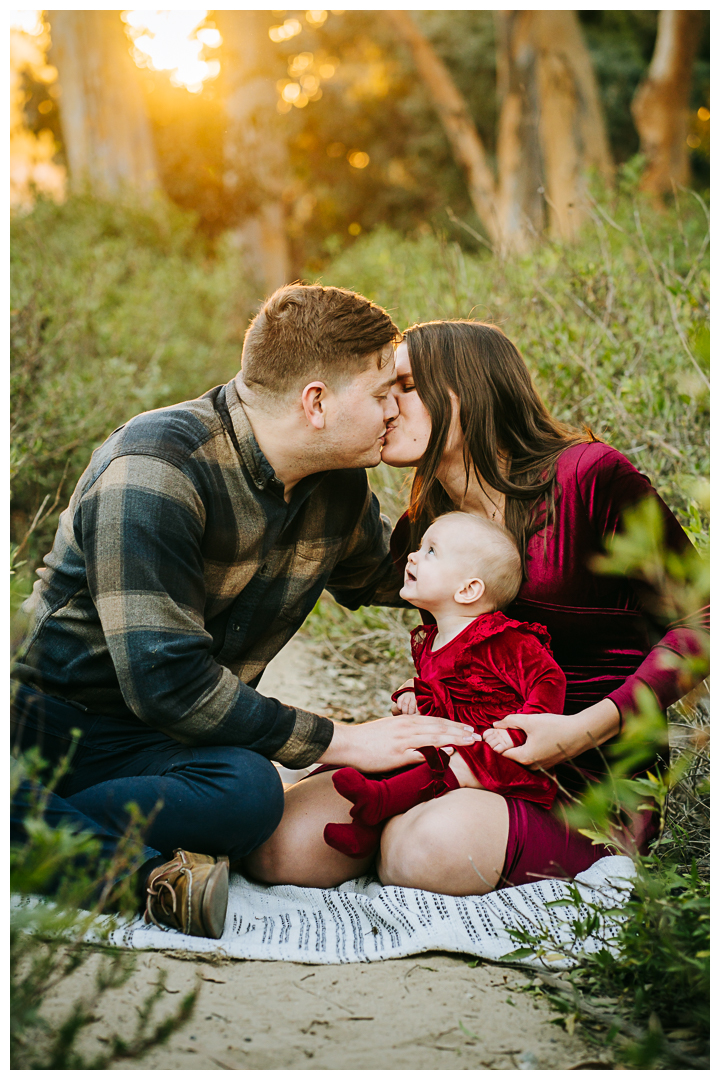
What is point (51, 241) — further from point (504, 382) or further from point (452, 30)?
point (452, 30)

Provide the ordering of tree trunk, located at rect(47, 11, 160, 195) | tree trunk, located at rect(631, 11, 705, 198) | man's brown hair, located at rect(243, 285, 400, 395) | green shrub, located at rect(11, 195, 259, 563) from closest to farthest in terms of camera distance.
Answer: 1. man's brown hair, located at rect(243, 285, 400, 395)
2. green shrub, located at rect(11, 195, 259, 563)
3. tree trunk, located at rect(631, 11, 705, 198)
4. tree trunk, located at rect(47, 11, 160, 195)

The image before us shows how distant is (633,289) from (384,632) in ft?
7.71

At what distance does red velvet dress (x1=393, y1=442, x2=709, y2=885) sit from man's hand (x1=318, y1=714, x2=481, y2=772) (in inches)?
9.1

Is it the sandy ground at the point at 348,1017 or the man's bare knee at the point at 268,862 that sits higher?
the sandy ground at the point at 348,1017

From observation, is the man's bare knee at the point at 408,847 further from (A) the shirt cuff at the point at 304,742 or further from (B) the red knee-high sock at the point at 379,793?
(A) the shirt cuff at the point at 304,742

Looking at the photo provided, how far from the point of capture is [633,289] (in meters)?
4.72

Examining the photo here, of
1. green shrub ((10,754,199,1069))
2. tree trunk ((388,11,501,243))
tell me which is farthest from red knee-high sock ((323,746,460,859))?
tree trunk ((388,11,501,243))

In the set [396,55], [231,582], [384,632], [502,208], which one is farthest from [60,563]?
[396,55]

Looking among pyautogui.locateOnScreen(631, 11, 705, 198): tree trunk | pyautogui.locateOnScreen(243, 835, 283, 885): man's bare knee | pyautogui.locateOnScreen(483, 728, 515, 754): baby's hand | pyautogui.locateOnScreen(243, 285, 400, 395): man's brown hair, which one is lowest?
pyautogui.locateOnScreen(243, 835, 283, 885): man's bare knee

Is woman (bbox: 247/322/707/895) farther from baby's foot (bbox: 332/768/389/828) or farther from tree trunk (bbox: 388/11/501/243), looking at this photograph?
tree trunk (bbox: 388/11/501/243)

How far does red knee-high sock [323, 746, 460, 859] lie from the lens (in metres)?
2.24

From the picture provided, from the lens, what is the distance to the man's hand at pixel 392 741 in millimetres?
2295

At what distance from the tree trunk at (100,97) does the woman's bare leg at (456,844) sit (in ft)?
39.2

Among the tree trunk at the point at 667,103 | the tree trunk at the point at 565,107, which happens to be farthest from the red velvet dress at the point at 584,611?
the tree trunk at the point at 565,107
